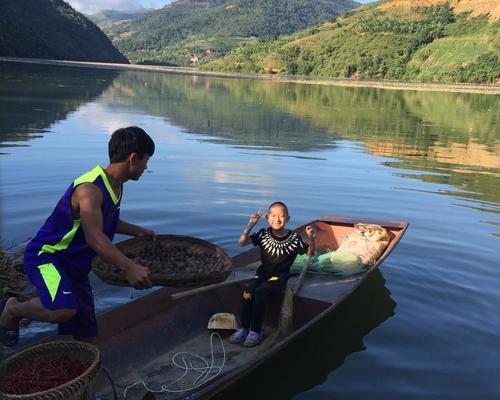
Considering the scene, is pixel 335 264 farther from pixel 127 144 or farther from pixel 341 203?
pixel 341 203

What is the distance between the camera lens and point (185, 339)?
5.14 meters

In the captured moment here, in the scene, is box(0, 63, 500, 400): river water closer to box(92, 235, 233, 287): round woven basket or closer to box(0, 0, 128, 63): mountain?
box(92, 235, 233, 287): round woven basket

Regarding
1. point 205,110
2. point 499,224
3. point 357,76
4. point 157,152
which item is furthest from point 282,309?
point 357,76

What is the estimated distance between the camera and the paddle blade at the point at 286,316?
4.97 metres

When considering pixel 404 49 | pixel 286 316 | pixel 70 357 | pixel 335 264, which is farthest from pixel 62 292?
pixel 404 49

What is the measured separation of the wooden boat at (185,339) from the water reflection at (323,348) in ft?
0.70

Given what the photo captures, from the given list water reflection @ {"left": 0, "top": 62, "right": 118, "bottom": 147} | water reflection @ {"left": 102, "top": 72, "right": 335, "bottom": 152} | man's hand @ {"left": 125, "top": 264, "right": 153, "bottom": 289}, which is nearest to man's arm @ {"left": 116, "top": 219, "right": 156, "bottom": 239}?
man's hand @ {"left": 125, "top": 264, "right": 153, "bottom": 289}

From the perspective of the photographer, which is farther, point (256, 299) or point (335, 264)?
point (335, 264)

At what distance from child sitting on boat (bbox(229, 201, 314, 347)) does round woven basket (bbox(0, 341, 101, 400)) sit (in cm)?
194

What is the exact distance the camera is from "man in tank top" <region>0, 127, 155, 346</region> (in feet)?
10.8

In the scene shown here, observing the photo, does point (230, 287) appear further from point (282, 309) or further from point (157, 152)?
point (157, 152)

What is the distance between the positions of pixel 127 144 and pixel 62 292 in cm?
105

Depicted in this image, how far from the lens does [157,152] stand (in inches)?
575

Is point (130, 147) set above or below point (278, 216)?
above
